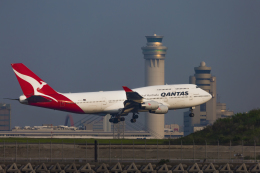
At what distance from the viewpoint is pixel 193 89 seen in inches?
3558

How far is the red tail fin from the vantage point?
273 feet

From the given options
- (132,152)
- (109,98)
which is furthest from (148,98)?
(132,152)

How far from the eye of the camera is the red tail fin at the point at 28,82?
83.1 meters

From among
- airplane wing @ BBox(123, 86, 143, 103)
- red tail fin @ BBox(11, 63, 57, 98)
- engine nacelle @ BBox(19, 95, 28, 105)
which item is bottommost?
engine nacelle @ BBox(19, 95, 28, 105)

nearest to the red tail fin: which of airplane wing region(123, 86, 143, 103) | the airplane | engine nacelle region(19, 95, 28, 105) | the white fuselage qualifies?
the airplane

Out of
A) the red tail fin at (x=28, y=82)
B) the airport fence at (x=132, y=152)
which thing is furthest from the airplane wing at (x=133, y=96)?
the airport fence at (x=132, y=152)

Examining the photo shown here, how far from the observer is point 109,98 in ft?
287

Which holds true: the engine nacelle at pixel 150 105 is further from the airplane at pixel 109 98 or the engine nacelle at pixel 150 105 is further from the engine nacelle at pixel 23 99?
the engine nacelle at pixel 23 99

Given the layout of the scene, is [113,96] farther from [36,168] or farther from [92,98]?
[36,168]

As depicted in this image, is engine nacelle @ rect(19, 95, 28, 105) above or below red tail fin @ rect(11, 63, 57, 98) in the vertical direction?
below

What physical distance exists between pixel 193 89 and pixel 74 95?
19467mm

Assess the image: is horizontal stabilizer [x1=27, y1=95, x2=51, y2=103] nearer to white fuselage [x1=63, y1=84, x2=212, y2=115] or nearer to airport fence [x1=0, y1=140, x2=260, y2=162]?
white fuselage [x1=63, y1=84, x2=212, y2=115]

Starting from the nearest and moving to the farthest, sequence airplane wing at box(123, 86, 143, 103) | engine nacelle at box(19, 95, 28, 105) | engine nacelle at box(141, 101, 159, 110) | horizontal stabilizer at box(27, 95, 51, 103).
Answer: engine nacelle at box(19, 95, 28, 105), horizontal stabilizer at box(27, 95, 51, 103), airplane wing at box(123, 86, 143, 103), engine nacelle at box(141, 101, 159, 110)

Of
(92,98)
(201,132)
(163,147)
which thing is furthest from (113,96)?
(163,147)
